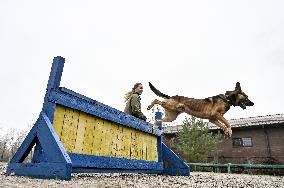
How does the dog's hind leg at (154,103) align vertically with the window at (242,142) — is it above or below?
below

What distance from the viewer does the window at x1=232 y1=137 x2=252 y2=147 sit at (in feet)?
78.7

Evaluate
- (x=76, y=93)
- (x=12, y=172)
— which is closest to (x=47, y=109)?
(x=76, y=93)

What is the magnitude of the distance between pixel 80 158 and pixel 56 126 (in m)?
0.50

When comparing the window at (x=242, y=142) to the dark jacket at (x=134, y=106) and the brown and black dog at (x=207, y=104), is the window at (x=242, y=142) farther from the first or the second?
the dark jacket at (x=134, y=106)

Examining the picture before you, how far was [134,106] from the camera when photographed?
4.64 metres

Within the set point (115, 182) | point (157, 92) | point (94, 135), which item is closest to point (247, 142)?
point (157, 92)

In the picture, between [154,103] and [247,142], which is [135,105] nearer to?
[154,103]

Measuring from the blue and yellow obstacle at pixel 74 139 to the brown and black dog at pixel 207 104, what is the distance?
13.7 feet

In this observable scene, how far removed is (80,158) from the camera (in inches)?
115

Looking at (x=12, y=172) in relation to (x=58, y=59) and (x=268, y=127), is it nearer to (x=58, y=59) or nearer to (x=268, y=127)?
(x=58, y=59)

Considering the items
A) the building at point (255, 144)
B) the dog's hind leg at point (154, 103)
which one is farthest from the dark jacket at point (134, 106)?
the building at point (255, 144)

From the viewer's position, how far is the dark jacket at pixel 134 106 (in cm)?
464

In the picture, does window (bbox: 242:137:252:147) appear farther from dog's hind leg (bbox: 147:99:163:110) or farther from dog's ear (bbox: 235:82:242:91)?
dog's hind leg (bbox: 147:99:163:110)

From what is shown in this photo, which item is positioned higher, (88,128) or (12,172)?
(88,128)
